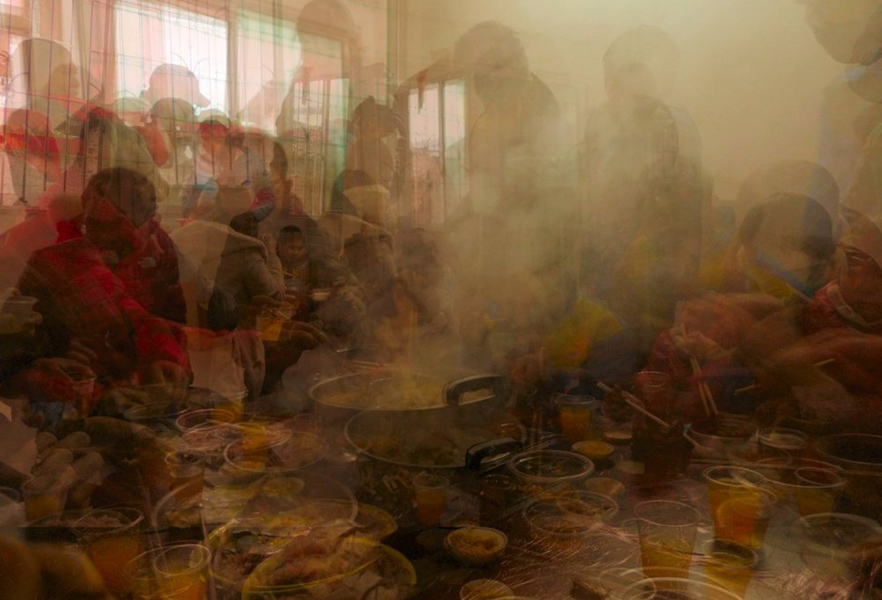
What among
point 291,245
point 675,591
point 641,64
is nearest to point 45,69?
point 291,245

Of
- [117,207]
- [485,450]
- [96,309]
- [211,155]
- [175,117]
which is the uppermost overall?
[175,117]

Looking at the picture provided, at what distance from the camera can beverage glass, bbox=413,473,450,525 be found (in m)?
1.20

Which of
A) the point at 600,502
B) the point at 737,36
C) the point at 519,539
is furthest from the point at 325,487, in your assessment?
the point at 737,36

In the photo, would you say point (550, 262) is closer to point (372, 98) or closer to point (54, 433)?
point (372, 98)

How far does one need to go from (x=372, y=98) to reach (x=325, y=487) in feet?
4.29

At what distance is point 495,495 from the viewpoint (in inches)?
51.5

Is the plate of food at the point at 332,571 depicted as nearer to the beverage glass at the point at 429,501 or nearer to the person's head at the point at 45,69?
the beverage glass at the point at 429,501

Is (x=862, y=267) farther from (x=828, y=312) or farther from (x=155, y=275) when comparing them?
(x=155, y=275)

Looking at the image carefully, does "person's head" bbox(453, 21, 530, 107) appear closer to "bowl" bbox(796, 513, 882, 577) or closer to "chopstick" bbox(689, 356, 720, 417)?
"chopstick" bbox(689, 356, 720, 417)

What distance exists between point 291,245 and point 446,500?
1.06m

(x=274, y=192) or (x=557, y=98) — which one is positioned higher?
(x=557, y=98)

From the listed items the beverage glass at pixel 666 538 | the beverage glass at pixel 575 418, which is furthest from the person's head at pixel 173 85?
the beverage glass at pixel 666 538

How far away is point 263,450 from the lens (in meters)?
1.51

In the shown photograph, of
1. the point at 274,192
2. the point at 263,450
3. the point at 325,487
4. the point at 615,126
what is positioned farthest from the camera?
the point at 274,192
